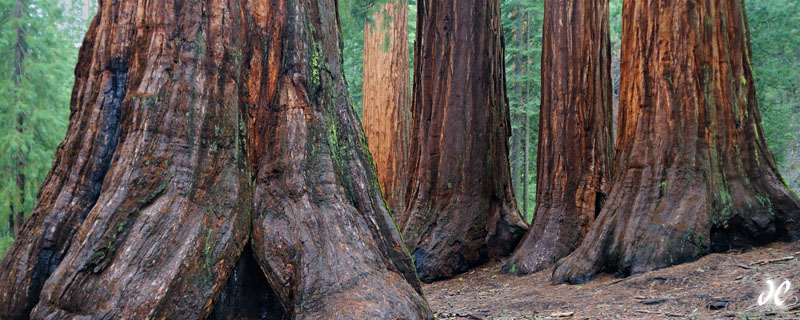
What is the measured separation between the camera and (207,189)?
3262 mm

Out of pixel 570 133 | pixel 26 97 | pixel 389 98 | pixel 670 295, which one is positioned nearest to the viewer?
pixel 670 295

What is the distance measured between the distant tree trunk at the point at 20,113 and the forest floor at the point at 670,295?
11.4 m

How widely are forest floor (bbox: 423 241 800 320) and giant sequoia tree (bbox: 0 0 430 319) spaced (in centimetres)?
154

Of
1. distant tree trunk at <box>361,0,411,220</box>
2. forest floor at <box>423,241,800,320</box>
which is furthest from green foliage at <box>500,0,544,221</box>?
forest floor at <box>423,241,800,320</box>

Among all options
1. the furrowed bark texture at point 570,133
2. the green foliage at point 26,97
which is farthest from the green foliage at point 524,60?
the green foliage at point 26,97

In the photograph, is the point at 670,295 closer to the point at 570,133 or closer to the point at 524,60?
the point at 570,133

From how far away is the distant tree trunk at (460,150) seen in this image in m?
7.64

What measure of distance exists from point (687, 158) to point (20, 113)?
14.3 metres

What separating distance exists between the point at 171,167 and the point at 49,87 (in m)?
13.8

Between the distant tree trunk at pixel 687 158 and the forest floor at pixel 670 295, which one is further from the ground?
the distant tree trunk at pixel 687 158

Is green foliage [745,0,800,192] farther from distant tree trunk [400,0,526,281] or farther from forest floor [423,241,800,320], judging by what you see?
forest floor [423,241,800,320]

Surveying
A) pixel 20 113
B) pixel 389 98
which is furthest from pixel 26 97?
pixel 389 98

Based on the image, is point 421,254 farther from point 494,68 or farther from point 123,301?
point 123,301

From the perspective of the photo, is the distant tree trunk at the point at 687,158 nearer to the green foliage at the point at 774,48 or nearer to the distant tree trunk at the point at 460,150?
the distant tree trunk at the point at 460,150
